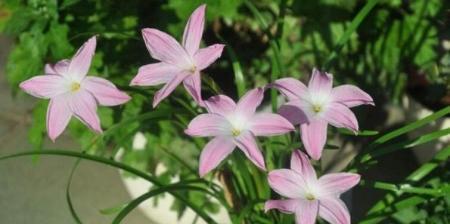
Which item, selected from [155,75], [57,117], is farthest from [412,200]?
[57,117]

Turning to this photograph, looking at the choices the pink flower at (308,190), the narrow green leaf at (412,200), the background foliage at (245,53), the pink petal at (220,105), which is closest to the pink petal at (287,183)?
the pink flower at (308,190)

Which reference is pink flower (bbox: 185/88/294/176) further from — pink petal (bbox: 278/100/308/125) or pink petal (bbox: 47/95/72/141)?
pink petal (bbox: 47/95/72/141)

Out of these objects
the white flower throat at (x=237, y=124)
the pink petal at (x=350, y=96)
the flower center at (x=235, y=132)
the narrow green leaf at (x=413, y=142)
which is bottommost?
the narrow green leaf at (x=413, y=142)

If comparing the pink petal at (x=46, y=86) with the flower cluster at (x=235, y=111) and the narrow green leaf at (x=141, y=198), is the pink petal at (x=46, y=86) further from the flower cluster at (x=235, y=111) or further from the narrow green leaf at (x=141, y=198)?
the narrow green leaf at (x=141, y=198)

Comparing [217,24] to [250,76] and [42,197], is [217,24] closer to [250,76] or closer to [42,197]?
[250,76]

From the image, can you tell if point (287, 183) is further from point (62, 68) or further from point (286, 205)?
point (62, 68)

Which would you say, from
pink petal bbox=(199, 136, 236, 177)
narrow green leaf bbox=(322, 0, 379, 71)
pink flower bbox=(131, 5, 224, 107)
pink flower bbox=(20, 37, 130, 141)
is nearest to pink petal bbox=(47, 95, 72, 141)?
pink flower bbox=(20, 37, 130, 141)
